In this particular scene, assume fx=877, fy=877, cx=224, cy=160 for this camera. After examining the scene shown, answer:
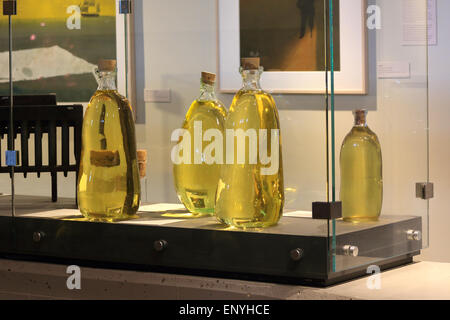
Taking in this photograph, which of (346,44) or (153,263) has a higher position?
(346,44)

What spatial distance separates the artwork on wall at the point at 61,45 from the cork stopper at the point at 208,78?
0.47 feet

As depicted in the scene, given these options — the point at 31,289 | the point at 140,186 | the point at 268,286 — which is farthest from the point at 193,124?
the point at 31,289

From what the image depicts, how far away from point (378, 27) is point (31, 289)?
0.68 meters

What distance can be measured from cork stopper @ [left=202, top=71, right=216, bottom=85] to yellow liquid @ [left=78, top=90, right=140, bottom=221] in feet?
0.41

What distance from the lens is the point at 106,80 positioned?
138 centimetres

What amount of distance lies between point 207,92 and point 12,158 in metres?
0.37

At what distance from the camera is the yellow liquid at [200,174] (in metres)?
1.30

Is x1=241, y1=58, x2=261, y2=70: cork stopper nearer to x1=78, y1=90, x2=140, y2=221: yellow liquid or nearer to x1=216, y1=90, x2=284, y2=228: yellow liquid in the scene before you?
x1=216, y1=90, x2=284, y2=228: yellow liquid

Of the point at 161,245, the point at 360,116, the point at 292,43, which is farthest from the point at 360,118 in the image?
the point at 161,245

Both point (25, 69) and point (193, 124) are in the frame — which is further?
point (25, 69)

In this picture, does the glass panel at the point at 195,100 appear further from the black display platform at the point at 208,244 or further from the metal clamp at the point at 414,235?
the metal clamp at the point at 414,235

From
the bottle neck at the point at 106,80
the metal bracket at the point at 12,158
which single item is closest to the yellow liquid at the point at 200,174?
the bottle neck at the point at 106,80

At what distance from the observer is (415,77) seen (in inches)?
54.3

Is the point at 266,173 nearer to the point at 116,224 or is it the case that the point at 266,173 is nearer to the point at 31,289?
the point at 116,224
